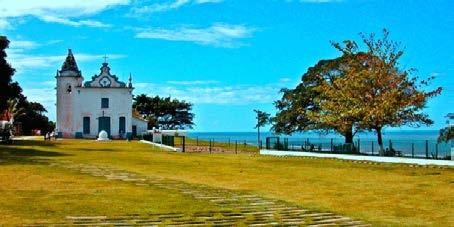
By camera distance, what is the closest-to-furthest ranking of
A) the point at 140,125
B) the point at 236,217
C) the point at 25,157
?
the point at 236,217, the point at 25,157, the point at 140,125

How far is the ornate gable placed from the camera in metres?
79.6

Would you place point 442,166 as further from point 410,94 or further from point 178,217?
point 178,217

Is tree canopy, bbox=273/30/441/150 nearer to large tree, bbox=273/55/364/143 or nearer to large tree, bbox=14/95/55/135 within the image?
large tree, bbox=273/55/364/143

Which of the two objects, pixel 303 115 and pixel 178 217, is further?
pixel 303 115

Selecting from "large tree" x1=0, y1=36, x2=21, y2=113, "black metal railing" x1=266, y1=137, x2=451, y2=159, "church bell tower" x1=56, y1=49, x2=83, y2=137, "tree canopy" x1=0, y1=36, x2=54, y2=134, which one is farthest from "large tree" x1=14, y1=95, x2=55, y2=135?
"black metal railing" x1=266, y1=137, x2=451, y2=159

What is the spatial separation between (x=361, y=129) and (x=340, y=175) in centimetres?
1759

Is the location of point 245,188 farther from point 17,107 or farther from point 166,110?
point 166,110

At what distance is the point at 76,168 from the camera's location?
24328 millimetres

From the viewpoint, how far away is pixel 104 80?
80.4m

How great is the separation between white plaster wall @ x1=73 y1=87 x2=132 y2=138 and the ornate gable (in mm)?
561

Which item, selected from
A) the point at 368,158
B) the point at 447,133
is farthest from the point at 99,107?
the point at 447,133

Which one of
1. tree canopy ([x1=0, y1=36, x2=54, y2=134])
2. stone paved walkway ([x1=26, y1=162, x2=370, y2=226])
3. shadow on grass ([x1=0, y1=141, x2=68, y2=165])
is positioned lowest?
stone paved walkway ([x1=26, y1=162, x2=370, y2=226])

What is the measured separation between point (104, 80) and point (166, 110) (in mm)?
36204

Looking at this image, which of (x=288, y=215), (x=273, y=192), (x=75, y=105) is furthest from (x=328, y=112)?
(x=75, y=105)
